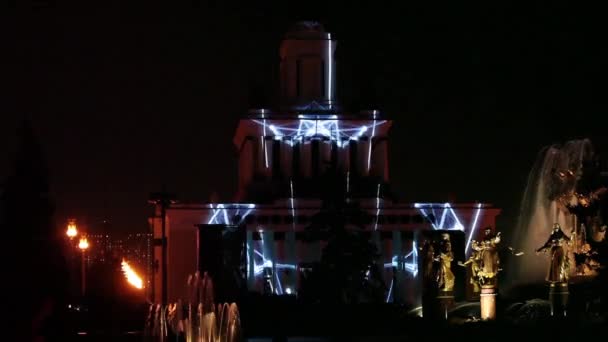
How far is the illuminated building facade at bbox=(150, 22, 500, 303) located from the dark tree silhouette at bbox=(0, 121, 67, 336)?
113ft

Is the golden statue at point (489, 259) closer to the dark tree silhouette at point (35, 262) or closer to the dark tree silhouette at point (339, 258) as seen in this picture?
the dark tree silhouette at point (339, 258)

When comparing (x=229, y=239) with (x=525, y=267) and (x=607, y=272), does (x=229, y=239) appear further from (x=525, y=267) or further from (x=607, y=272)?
(x=607, y=272)

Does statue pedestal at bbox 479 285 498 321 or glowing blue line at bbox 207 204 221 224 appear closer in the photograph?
statue pedestal at bbox 479 285 498 321

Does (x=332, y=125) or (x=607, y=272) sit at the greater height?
(x=332, y=125)

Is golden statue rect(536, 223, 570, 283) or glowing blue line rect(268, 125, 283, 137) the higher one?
glowing blue line rect(268, 125, 283, 137)

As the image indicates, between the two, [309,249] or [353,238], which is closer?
[353,238]

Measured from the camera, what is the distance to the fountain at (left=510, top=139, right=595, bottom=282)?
167 feet

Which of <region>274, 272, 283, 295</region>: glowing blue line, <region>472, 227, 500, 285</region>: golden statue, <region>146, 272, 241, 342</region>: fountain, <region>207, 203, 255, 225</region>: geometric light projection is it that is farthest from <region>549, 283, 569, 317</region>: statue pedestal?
<region>207, 203, 255, 225</region>: geometric light projection

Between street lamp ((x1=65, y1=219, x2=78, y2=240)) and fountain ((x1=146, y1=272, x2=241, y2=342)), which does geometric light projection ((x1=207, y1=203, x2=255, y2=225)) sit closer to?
fountain ((x1=146, y1=272, x2=241, y2=342))

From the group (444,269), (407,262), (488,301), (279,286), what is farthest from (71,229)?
(407,262)

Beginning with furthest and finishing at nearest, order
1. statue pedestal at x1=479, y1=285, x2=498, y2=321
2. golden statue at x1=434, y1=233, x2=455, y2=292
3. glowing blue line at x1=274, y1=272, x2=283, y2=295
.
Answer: glowing blue line at x1=274, y1=272, x2=283, y2=295, golden statue at x1=434, y1=233, x2=455, y2=292, statue pedestal at x1=479, y1=285, x2=498, y2=321

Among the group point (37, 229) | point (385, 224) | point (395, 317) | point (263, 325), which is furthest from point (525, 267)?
point (37, 229)

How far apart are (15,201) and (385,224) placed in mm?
40180

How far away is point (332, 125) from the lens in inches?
3541
